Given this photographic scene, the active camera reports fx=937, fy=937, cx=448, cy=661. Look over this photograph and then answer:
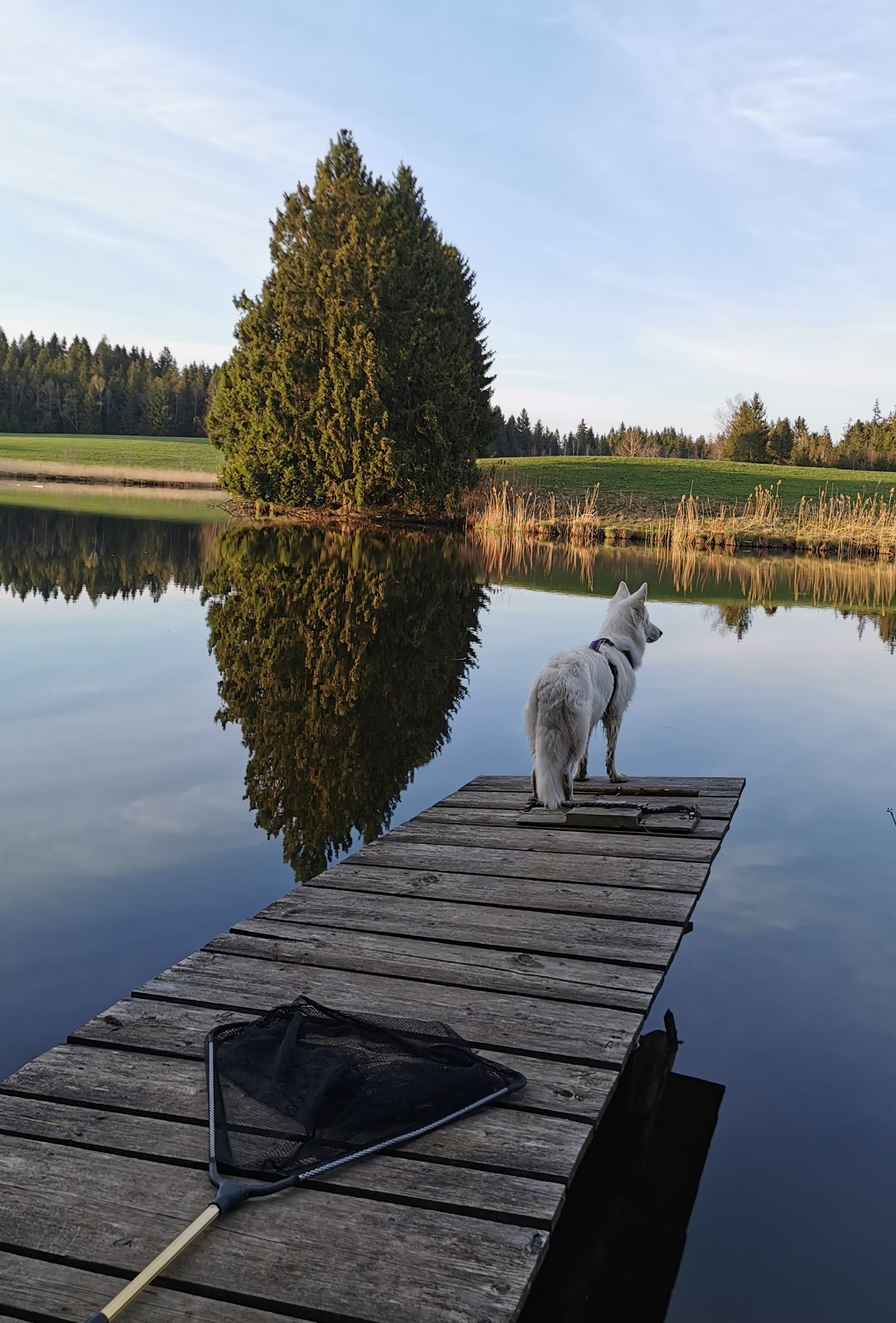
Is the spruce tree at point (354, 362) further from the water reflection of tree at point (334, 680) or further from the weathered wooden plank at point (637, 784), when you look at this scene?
the weathered wooden plank at point (637, 784)

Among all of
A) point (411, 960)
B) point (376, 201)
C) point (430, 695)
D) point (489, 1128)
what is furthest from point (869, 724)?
point (376, 201)

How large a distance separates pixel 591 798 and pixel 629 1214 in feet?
11.3

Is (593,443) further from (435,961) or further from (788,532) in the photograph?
(435,961)

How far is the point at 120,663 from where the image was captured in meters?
11.6

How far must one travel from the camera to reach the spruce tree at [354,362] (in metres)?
32.1

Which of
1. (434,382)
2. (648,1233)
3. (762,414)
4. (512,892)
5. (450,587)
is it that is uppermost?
(762,414)

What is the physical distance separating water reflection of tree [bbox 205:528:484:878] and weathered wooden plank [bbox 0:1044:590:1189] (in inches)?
109

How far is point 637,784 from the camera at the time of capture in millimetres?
6984

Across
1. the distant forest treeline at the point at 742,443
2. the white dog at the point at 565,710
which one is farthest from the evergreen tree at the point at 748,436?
the white dog at the point at 565,710

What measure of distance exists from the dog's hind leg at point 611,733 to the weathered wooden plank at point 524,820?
84cm

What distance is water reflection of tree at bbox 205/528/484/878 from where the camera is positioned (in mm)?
6977

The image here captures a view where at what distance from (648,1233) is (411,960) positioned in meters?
1.30

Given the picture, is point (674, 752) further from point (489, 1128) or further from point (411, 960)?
point (489, 1128)

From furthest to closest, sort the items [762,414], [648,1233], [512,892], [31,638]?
[762,414]
[31,638]
[512,892]
[648,1233]
